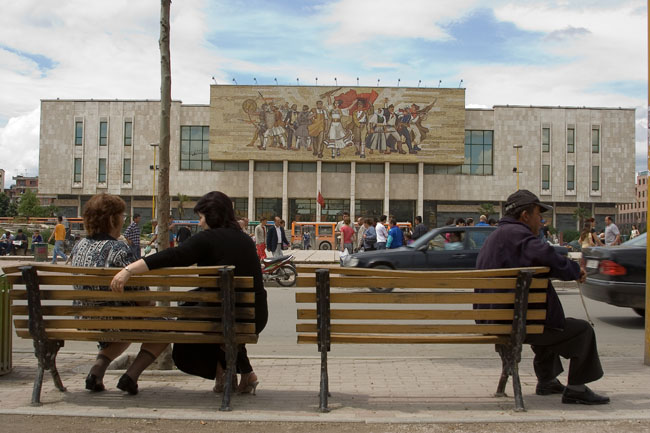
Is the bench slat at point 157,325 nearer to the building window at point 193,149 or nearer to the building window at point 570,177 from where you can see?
the building window at point 193,149

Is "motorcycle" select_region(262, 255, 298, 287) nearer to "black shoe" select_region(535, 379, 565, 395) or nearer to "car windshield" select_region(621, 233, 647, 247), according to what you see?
"car windshield" select_region(621, 233, 647, 247)

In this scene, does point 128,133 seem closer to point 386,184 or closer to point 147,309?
point 386,184

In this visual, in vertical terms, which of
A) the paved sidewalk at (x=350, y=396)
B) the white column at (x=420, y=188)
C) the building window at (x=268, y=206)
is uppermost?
the white column at (x=420, y=188)

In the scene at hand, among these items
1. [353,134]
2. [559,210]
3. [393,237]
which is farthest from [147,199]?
[393,237]

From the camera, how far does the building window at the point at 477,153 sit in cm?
6369

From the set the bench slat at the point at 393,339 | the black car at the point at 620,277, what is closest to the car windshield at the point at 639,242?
the black car at the point at 620,277

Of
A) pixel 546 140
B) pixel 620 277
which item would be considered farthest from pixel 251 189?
pixel 620 277

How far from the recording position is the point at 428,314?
4.28 m

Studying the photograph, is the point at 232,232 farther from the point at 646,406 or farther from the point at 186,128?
the point at 186,128

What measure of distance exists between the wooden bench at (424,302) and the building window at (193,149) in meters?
61.0

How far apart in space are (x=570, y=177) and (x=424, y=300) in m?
64.7

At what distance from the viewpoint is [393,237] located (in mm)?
16469

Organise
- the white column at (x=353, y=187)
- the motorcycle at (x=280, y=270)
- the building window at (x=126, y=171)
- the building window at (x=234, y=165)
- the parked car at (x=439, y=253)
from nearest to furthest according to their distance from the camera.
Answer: the parked car at (x=439, y=253)
the motorcycle at (x=280, y=270)
the white column at (x=353, y=187)
the building window at (x=234, y=165)
the building window at (x=126, y=171)

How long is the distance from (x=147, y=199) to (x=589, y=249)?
2359 inches
